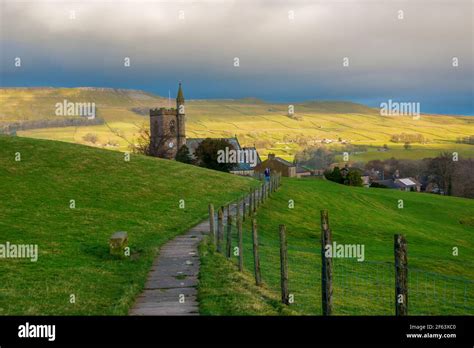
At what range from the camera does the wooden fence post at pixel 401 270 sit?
13227 mm

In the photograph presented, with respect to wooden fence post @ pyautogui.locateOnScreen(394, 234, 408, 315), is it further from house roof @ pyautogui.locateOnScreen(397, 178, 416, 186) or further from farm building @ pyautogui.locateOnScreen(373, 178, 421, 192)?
house roof @ pyautogui.locateOnScreen(397, 178, 416, 186)

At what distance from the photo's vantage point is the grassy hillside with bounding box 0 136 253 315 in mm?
18094

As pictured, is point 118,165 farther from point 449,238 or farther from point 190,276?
point 190,276

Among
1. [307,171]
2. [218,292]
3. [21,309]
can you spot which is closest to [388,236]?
[218,292]

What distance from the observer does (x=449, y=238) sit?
5412cm

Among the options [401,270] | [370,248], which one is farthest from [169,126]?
[401,270]

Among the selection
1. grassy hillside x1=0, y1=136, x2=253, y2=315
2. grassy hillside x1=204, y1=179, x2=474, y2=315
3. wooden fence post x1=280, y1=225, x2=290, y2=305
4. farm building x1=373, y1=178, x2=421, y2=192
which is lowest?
farm building x1=373, y1=178, x2=421, y2=192

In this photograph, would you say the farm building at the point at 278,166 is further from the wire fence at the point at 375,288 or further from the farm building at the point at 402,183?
the wire fence at the point at 375,288

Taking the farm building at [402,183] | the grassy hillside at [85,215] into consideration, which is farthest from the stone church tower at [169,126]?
the grassy hillside at [85,215]

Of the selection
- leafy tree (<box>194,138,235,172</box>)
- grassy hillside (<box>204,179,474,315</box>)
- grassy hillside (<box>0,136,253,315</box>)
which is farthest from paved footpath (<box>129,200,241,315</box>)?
leafy tree (<box>194,138,235,172</box>)

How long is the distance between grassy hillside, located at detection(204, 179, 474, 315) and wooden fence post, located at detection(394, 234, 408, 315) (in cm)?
319

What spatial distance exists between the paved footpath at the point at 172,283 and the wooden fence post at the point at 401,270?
4853mm

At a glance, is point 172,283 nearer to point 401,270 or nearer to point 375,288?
point 401,270
